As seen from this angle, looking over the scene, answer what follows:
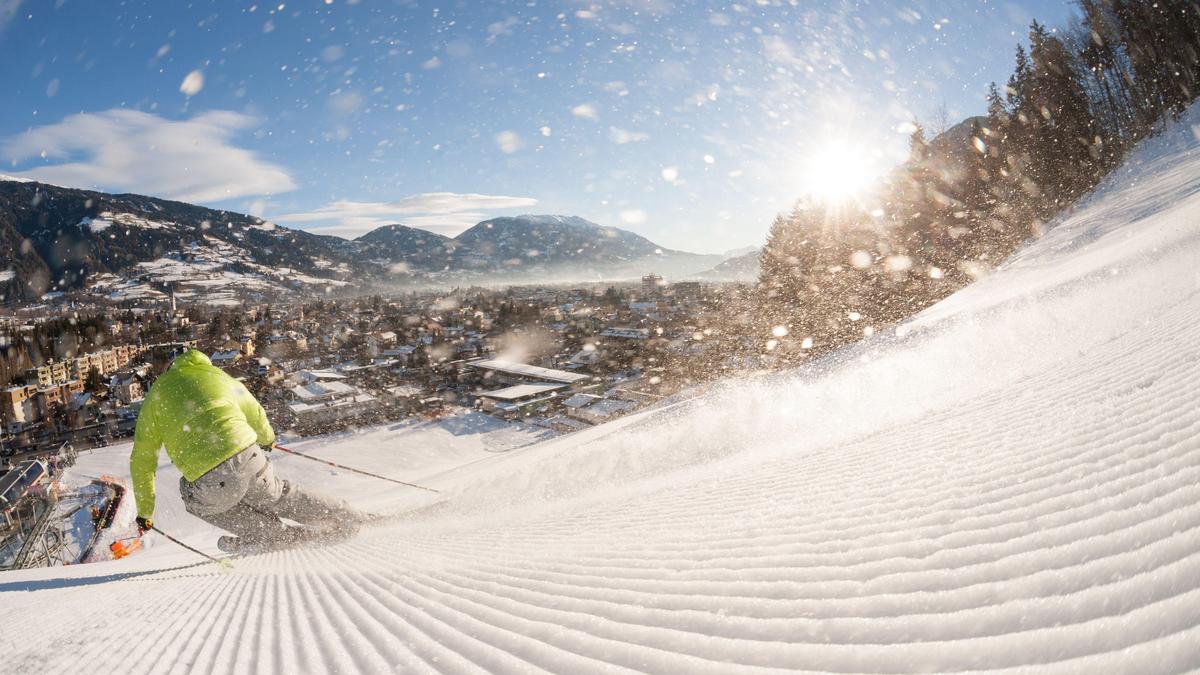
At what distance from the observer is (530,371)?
35812 millimetres

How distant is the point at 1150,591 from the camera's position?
132cm

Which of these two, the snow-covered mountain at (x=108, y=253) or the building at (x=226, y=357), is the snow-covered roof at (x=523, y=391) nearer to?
the building at (x=226, y=357)

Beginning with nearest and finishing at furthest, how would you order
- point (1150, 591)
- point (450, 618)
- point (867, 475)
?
1. point (1150, 591)
2. point (450, 618)
3. point (867, 475)

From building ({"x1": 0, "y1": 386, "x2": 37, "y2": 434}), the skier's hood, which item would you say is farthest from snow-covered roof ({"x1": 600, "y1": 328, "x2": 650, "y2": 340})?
building ({"x1": 0, "y1": 386, "x2": 37, "y2": 434})

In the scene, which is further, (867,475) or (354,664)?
(867,475)

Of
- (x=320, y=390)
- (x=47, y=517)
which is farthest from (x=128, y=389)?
(x=47, y=517)

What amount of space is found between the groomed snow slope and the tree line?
1438cm

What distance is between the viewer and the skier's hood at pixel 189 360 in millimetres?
4609

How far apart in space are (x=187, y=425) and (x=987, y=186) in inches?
1351

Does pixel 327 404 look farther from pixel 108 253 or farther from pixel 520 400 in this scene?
pixel 108 253

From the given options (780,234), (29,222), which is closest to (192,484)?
(780,234)

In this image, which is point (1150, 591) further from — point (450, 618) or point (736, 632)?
point (450, 618)

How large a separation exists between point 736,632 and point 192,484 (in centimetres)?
478

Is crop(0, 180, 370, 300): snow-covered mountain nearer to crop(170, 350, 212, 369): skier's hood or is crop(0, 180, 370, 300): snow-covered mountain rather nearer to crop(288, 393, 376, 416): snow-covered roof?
crop(288, 393, 376, 416): snow-covered roof
